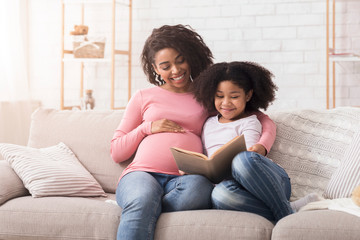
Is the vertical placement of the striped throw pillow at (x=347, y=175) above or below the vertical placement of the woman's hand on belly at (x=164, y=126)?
below

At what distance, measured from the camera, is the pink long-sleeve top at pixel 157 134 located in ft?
7.04

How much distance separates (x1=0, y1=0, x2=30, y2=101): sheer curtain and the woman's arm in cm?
247

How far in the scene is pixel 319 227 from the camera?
1663 millimetres

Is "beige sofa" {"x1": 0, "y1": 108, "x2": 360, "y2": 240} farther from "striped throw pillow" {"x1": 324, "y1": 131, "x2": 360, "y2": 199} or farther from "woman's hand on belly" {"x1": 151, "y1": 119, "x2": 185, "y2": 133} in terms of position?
"woman's hand on belly" {"x1": 151, "y1": 119, "x2": 185, "y2": 133}

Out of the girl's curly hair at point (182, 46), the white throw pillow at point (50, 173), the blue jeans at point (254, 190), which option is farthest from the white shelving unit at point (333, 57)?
the white throw pillow at point (50, 173)

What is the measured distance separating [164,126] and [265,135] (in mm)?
440

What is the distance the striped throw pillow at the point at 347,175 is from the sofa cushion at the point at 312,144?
78mm

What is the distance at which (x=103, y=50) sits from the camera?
3889 millimetres

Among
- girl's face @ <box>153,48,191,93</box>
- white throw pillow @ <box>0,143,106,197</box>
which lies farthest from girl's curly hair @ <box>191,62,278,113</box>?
white throw pillow @ <box>0,143,106,197</box>

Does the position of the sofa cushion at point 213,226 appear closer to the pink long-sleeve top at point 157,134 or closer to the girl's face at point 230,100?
A: the pink long-sleeve top at point 157,134

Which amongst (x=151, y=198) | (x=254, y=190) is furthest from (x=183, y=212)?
(x=254, y=190)

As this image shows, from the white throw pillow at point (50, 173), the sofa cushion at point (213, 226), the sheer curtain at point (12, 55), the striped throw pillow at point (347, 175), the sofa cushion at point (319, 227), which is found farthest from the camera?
the sheer curtain at point (12, 55)

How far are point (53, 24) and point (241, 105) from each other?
106 inches

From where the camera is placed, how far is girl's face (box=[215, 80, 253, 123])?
7.13 feet
